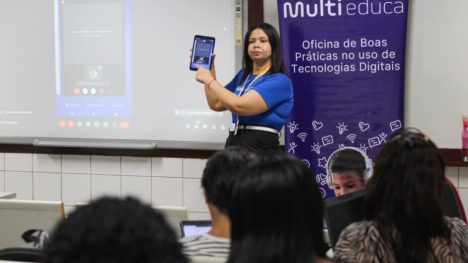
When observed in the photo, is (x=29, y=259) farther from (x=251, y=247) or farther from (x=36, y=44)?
(x=36, y=44)

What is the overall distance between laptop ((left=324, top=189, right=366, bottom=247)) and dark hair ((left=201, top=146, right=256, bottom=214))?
0.34m

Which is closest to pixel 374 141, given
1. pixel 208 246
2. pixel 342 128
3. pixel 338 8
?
pixel 342 128

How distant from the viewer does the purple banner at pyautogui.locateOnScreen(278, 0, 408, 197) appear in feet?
11.3

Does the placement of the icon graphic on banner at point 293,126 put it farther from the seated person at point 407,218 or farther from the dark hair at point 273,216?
the dark hair at point 273,216

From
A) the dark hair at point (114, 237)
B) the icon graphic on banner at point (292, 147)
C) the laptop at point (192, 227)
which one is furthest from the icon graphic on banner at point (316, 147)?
the dark hair at point (114, 237)

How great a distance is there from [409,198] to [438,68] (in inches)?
88.2

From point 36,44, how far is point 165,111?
3.52 feet

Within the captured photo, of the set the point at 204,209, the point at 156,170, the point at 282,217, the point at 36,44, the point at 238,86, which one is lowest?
the point at 204,209

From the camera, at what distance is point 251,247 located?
1034 millimetres

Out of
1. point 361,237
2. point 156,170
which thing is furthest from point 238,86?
point 361,237

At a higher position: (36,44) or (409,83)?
(36,44)

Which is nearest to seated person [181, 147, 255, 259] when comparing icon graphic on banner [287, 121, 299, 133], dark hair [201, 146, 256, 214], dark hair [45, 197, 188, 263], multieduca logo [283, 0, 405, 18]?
dark hair [201, 146, 256, 214]

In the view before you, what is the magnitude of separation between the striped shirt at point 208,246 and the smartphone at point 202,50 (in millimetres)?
1734

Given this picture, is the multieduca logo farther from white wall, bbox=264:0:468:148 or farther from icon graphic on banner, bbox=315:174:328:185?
icon graphic on banner, bbox=315:174:328:185
